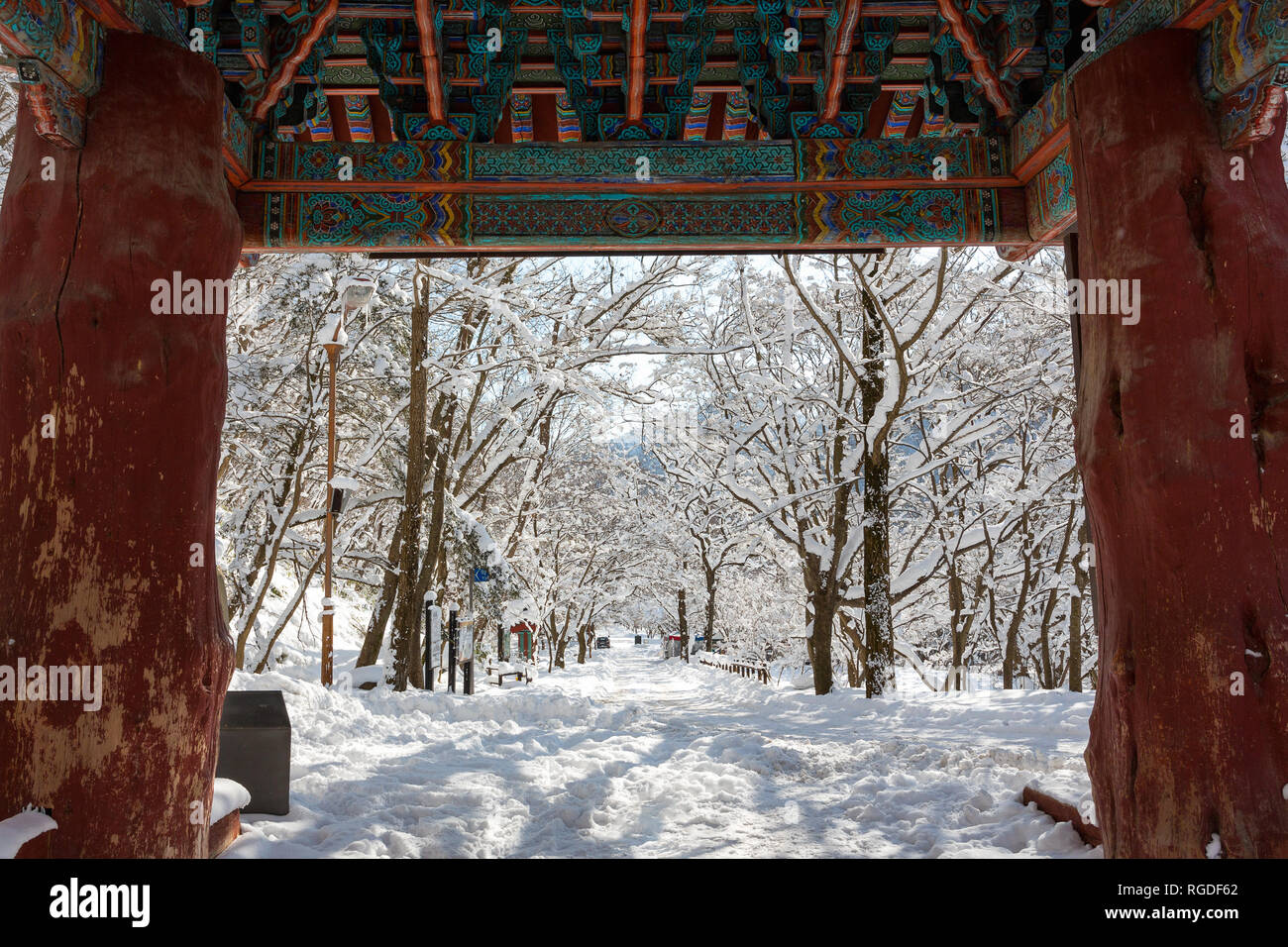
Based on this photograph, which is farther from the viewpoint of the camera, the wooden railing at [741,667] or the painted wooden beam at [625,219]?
the wooden railing at [741,667]

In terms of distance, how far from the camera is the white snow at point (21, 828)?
305cm

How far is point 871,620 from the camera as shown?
12867 mm

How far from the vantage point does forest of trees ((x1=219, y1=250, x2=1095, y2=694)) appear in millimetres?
13015

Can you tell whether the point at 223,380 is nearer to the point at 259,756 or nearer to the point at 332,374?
the point at 259,756

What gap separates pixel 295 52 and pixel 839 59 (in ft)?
10.1

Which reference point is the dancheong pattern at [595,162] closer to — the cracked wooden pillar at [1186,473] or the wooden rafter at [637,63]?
the wooden rafter at [637,63]

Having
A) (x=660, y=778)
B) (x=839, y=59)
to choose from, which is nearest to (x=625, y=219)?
(x=839, y=59)

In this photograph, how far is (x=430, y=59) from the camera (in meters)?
4.80

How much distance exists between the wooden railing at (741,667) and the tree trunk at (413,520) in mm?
9017

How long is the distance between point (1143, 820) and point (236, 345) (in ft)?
44.5

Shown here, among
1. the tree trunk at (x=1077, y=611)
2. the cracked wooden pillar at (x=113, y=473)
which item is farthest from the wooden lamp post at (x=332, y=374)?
the tree trunk at (x=1077, y=611)
